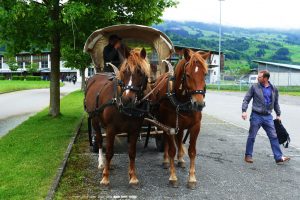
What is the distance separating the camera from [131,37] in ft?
37.9

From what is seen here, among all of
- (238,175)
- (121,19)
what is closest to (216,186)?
(238,175)

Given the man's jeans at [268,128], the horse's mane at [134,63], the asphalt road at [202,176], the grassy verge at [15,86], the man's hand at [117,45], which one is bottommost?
the asphalt road at [202,176]

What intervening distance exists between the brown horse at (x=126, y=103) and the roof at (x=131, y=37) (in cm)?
291

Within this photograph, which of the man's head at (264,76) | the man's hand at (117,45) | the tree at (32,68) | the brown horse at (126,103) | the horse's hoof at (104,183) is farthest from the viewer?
the tree at (32,68)

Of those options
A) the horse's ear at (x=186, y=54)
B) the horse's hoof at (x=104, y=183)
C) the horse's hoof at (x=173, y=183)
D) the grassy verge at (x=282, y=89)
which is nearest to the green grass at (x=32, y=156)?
the horse's hoof at (x=104, y=183)

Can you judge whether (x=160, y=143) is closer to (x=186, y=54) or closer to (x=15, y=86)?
(x=186, y=54)

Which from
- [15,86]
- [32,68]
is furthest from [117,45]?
[32,68]

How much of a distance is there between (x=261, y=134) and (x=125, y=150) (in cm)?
541

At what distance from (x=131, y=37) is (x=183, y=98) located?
15.1 feet

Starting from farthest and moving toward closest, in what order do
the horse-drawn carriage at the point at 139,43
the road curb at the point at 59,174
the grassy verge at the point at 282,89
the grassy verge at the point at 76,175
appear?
the grassy verge at the point at 282,89, the horse-drawn carriage at the point at 139,43, the grassy verge at the point at 76,175, the road curb at the point at 59,174

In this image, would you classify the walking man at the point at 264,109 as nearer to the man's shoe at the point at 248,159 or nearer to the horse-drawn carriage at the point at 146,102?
the man's shoe at the point at 248,159

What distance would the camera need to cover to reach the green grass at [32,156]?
22.8 ft

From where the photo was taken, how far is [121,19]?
49.6ft

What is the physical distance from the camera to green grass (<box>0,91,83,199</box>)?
6.95m
